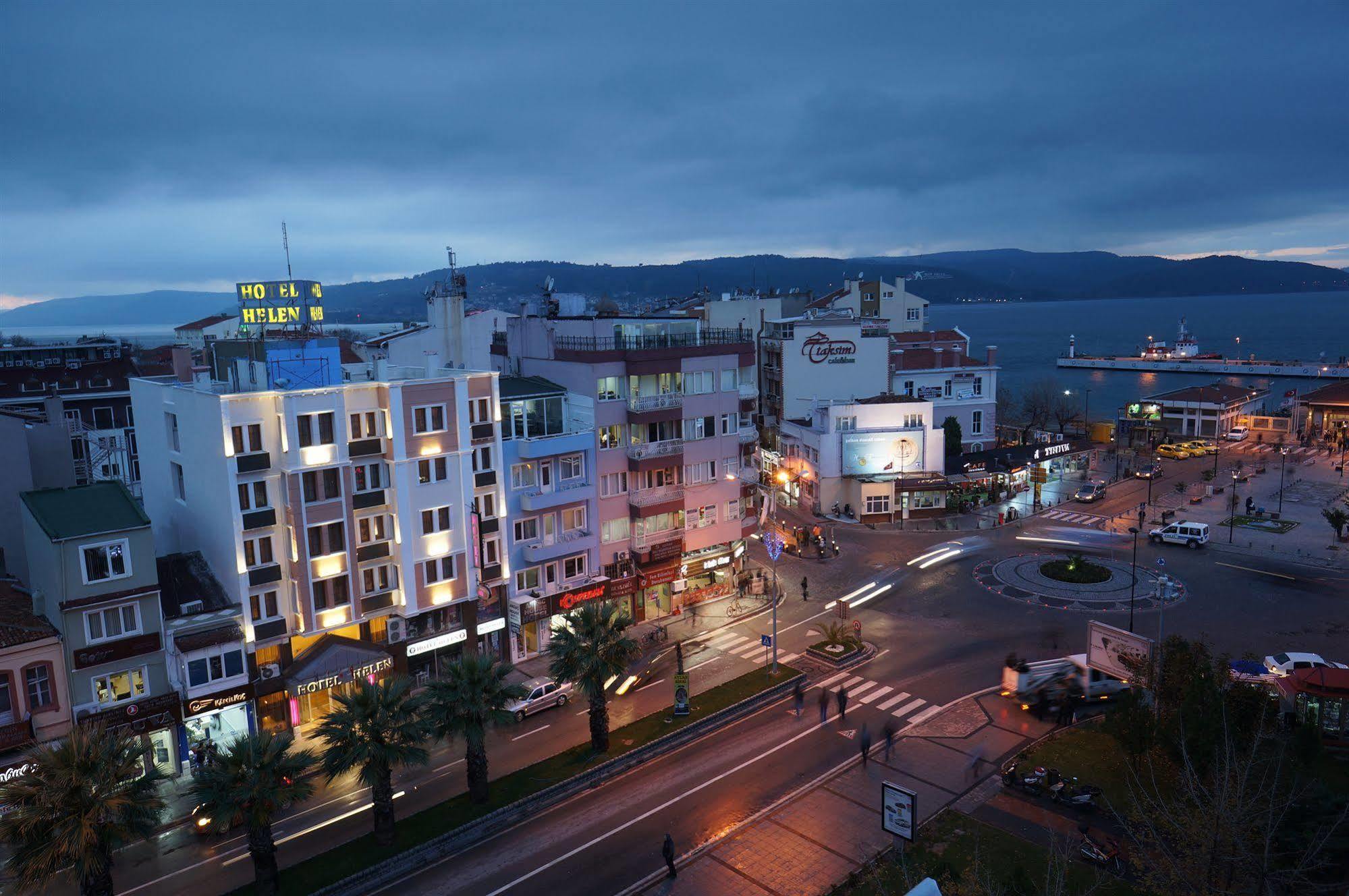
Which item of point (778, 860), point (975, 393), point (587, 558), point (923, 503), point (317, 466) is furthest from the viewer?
point (975, 393)

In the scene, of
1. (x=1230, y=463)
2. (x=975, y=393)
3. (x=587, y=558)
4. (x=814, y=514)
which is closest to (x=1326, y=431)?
(x=1230, y=463)

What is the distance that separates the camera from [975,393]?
9919cm

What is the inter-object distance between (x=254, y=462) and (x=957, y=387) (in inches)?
3185

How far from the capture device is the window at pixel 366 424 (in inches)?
1539

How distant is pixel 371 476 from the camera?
131 ft

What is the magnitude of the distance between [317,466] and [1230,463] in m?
92.4

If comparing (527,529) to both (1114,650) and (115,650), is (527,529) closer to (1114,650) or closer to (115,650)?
(115,650)

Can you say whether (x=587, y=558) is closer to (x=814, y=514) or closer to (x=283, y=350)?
(x=283, y=350)

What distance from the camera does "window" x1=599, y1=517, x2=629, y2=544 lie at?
49031 mm

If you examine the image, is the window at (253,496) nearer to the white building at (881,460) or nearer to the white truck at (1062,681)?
the white truck at (1062,681)

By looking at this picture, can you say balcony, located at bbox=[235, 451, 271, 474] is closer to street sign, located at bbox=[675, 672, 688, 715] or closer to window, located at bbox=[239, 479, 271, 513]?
window, located at bbox=[239, 479, 271, 513]

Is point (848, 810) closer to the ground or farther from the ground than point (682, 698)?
closer to the ground

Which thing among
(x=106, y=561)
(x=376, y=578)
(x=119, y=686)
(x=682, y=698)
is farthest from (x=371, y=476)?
(x=682, y=698)

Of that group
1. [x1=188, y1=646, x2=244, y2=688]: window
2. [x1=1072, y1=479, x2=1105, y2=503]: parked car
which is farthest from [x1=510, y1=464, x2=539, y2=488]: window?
[x1=1072, y1=479, x2=1105, y2=503]: parked car
